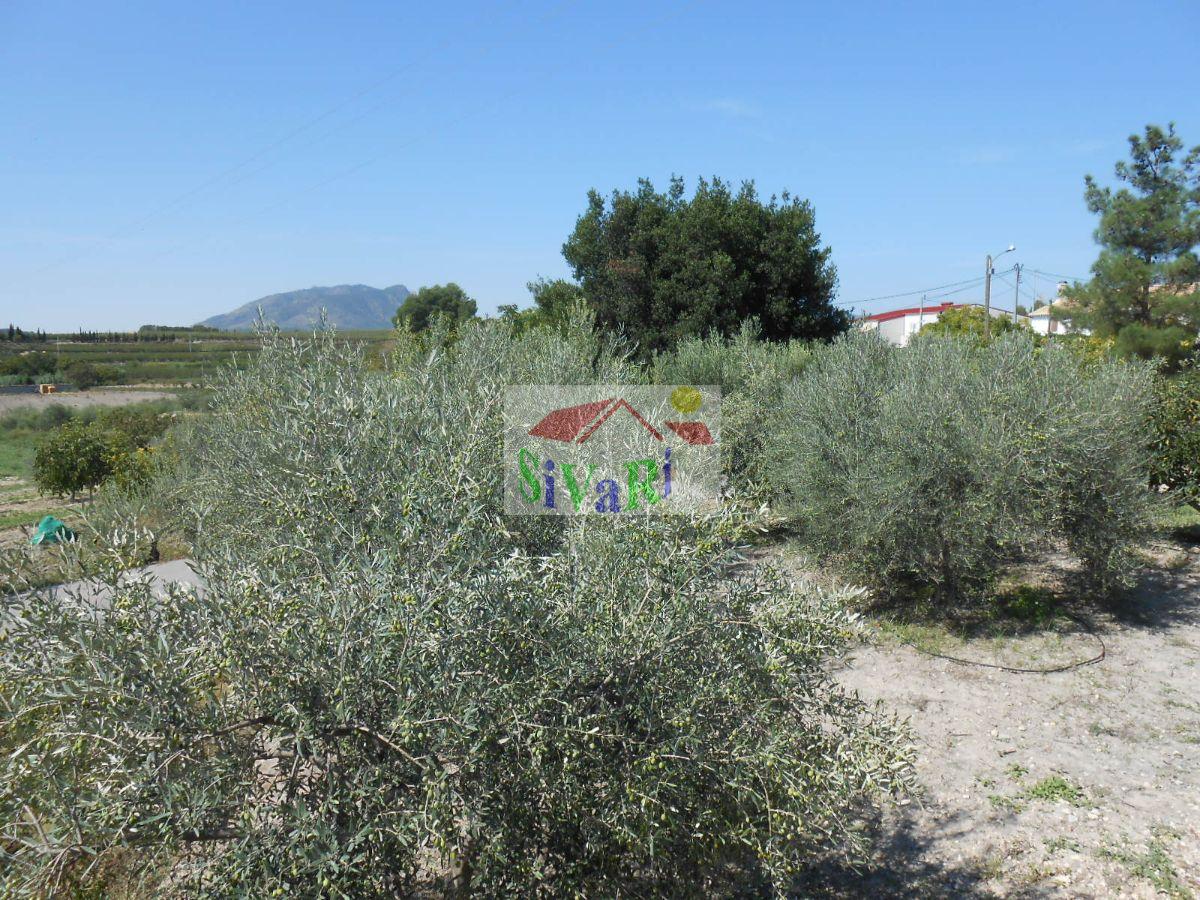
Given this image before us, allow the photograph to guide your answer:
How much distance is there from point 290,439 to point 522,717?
1723mm

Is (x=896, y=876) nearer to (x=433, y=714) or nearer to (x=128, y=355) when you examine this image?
(x=433, y=714)

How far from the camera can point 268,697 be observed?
2375 millimetres

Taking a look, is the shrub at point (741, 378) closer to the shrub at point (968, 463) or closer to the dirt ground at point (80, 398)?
the shrub at point (968, 463)

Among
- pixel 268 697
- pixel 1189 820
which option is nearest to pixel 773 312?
pixel 1189 820

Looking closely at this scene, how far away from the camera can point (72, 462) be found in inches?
658

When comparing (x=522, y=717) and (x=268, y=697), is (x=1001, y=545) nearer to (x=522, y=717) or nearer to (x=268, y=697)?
(x=522, y=717)

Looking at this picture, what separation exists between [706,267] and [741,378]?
3.99 meters

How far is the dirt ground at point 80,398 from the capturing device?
39031 mm

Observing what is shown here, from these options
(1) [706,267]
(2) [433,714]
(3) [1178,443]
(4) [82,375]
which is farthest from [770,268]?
(4) [82,375]

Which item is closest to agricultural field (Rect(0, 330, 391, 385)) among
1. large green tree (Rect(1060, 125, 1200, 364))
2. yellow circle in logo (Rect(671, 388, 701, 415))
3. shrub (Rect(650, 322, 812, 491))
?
shrub (Rect(650, 322, 812, 491))

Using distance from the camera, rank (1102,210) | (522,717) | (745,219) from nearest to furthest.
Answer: (522,717) < (745,219) < (1102,210)

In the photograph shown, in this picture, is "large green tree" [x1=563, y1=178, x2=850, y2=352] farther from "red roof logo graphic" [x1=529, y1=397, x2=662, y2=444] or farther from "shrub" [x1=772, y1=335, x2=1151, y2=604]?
"red roof logo graphic" [x1=529, y1=397, x2=662, y2=444]

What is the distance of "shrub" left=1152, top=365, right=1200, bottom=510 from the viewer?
947 centimetres

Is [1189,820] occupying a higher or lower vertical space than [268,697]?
lower
